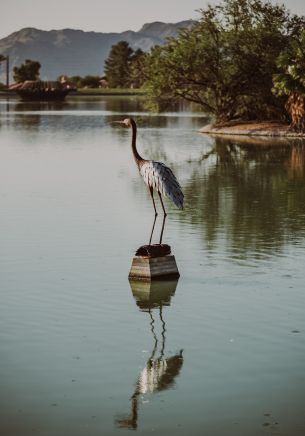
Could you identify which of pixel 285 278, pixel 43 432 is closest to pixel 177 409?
pixel 43 432

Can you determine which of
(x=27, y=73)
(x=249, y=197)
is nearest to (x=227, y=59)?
(x=249, y=197)

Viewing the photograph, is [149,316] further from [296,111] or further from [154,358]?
[296,111]

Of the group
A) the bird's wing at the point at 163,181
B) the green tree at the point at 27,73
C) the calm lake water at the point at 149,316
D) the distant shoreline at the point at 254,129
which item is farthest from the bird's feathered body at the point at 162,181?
the green tree at the point at 27,73

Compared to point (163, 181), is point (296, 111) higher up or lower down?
lower down

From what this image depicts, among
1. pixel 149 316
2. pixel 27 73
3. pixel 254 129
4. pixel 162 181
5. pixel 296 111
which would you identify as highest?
pixel 27 73

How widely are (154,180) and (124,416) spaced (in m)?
6.81

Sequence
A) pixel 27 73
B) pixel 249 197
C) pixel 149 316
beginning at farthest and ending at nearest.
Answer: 1. pixel 27 73
2. pixel 249 197
3. pixel 149 316

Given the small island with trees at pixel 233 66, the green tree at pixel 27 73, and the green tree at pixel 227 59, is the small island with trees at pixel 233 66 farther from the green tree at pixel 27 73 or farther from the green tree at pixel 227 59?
the green tree at pixel 27 73

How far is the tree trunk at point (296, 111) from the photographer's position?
174 feet

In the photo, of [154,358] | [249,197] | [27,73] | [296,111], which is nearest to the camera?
[154,358]

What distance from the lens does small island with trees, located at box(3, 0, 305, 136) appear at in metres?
55.5

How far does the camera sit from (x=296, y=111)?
53.4 m

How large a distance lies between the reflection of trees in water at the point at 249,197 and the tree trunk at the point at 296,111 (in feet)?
33.1

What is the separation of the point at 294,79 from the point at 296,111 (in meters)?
1.69
